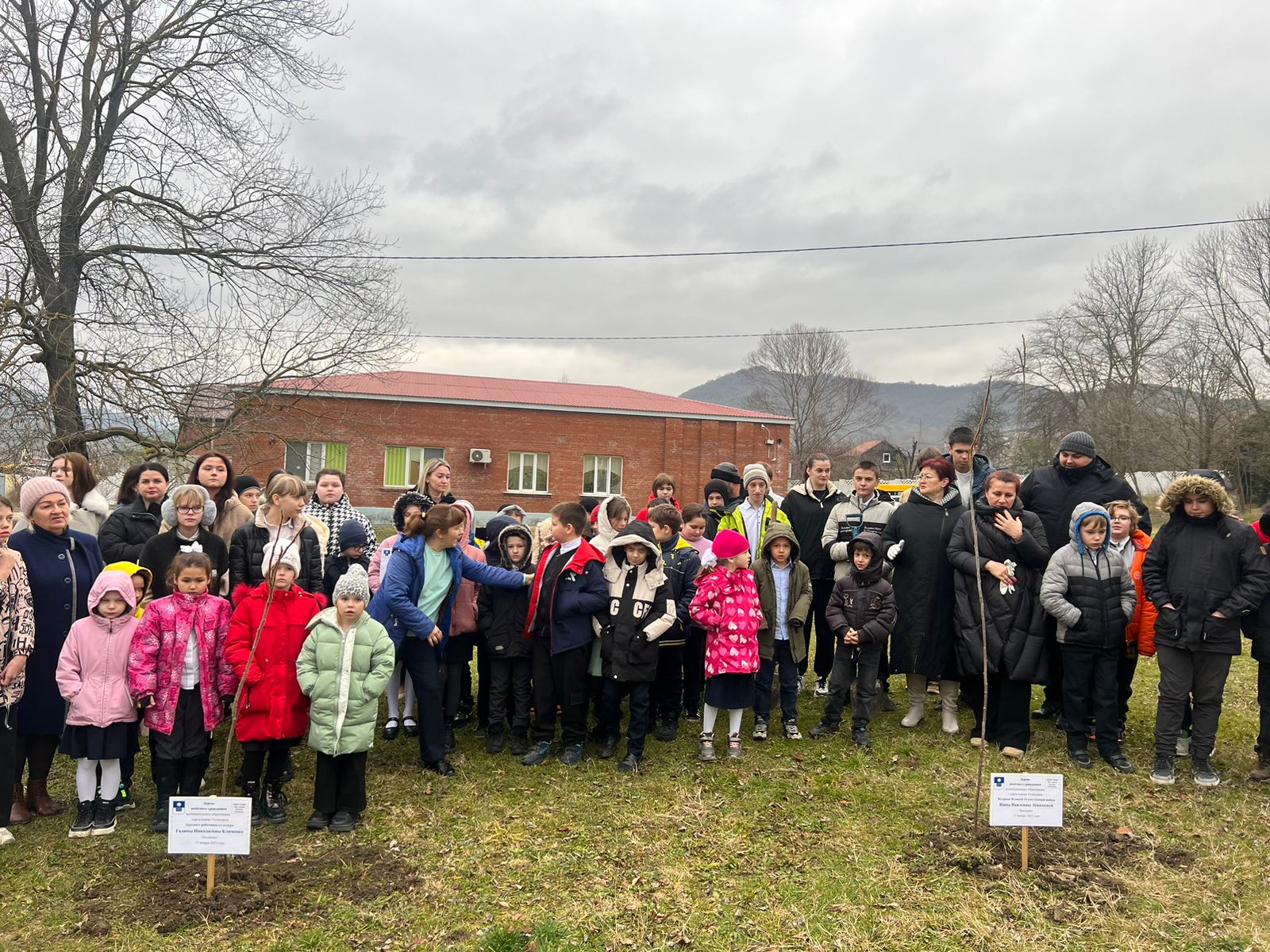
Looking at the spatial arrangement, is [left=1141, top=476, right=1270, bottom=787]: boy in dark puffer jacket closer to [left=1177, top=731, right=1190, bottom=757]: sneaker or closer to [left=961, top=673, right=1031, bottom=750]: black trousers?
[left=1177, top=731, right=1190, bottom=757]: sneaker

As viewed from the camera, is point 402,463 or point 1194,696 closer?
point 1194,696

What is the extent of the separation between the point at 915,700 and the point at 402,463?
2487 cm

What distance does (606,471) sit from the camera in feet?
102

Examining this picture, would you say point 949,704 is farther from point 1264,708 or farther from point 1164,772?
point 1264,708

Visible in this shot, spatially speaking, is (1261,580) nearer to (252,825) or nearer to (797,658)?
(797,658)

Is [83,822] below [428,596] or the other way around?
below

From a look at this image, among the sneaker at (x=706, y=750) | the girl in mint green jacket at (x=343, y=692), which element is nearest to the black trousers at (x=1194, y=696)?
the sneaker at (x=706, y=750)

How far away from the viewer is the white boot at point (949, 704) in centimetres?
636

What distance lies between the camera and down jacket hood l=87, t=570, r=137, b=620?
176 inches

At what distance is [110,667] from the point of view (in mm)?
4469

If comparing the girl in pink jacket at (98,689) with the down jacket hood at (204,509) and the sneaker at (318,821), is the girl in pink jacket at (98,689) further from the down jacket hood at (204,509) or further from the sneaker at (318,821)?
the sneaker at (318,821)

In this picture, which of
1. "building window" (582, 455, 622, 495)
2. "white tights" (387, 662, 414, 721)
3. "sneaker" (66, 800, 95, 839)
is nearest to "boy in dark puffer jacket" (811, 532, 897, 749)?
"white tights" (387, 662, 414, 721)

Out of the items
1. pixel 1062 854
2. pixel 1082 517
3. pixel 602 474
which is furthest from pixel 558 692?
pixel 602 474

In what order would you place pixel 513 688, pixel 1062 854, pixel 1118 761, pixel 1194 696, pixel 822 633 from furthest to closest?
pixel 822 633, pixel 513 688, pixel 1118 761, pixel 1194 696, pixel 1062 854
